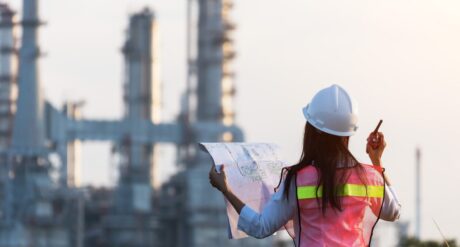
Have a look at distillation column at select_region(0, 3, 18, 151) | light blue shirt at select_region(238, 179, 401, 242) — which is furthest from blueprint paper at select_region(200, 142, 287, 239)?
distillation column at select_region(0, 3, 18, 151)

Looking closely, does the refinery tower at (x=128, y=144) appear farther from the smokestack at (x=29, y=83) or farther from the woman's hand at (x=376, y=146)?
the woman's hand at (x=376, y=146)

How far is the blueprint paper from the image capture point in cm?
610

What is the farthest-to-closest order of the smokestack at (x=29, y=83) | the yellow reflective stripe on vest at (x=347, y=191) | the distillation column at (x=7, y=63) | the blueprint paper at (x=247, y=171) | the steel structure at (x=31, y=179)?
the distillation column at (x=7, y=63), the steel structure at (x=31, y=179), the smokestack at (x=29, y=83), the blueprint paper at (x=247, y=171), the yellow reflective stripe on vest at (x=347, y=191)

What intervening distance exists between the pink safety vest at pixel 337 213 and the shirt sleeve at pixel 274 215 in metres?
0.03

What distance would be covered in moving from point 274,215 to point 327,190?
20 centimetres

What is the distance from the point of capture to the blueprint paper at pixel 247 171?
610 centimetres

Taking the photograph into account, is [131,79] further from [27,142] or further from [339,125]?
[339,125]

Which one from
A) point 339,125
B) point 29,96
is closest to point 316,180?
point 339,125

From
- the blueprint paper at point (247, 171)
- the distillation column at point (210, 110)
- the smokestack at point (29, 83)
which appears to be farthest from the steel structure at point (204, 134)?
the blueprint paper at point (247, 171)

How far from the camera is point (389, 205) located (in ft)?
19.1

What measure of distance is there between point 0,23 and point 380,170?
80.6 metres

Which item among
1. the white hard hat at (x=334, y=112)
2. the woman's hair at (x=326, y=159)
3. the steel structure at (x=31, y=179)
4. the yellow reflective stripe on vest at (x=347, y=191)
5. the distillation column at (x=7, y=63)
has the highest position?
the white hard hat at (x=334, y=112)

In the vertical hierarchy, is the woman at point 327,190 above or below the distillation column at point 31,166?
above

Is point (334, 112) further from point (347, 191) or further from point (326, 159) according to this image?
point (347, 191)
